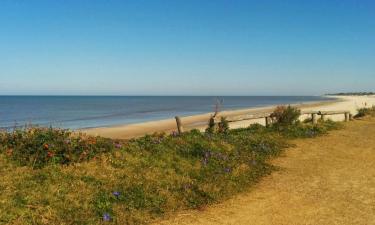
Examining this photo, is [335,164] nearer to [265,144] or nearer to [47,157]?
[265,144]

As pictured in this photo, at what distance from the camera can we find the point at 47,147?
947 centimetres

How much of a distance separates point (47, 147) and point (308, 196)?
585 cm

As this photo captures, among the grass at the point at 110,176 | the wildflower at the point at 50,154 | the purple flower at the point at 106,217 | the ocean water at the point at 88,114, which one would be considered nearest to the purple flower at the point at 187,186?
the grass at the point at 110,176

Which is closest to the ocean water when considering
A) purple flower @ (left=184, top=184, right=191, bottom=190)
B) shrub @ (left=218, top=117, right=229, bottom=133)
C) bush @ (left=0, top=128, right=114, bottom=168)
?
bush @ (left=0, top=128, right=114, bottom=168)

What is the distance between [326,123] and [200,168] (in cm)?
1350

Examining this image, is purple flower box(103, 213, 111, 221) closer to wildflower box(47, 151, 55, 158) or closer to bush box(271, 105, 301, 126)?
wildflower box(47, 151, 55, 158)

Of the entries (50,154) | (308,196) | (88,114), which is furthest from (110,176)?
(88,114)

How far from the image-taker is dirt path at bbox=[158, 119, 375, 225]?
7.61 metres

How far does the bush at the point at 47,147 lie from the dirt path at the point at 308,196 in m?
3.25

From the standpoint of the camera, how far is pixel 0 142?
33.9ft

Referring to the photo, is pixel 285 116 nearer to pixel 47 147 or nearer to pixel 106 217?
pixel 47 147

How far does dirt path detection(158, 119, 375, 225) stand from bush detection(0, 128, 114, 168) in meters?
3.25

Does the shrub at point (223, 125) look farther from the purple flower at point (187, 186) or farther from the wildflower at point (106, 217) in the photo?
the wildflower at point (106, 217)

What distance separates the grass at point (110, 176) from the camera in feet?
23.8
